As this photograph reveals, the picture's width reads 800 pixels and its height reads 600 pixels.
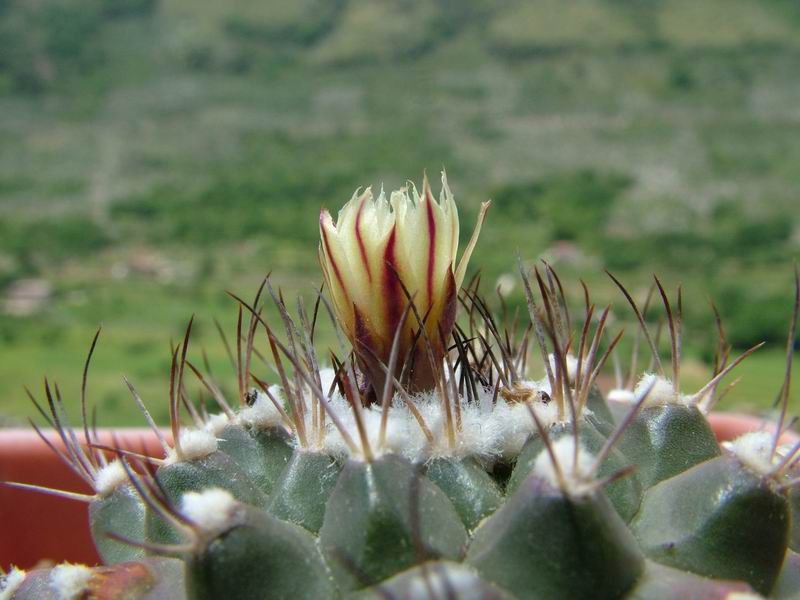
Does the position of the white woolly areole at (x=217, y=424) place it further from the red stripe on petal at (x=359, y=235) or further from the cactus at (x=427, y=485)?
the red stripe on petal at (x=359, y=235)

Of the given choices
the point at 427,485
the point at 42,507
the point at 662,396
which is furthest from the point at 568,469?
the point at 42,507

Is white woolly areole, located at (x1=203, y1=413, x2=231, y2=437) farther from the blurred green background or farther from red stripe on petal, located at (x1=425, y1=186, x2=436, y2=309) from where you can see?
the blurred green background

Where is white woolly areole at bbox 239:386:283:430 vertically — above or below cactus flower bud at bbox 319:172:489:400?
below

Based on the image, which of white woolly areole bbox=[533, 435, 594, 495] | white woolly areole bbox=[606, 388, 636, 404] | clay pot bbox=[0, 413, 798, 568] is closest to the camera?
white woolly areole bbox=[533, 435, 594, 495]

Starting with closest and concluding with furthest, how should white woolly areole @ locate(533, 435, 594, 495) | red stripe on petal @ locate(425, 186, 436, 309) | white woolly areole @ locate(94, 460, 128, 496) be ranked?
white woolly areole @ locate(533, 435, 594, 495)
red stripe on petal @ locate(425, 186, 436, 309)
white woolly areole @ locate(94, 460, 128, 496)

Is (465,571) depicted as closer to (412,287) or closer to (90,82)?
(412,287)

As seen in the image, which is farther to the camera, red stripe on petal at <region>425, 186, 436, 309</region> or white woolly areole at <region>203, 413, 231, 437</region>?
white woolly areole at <region>203, 413, 231, 437</region>

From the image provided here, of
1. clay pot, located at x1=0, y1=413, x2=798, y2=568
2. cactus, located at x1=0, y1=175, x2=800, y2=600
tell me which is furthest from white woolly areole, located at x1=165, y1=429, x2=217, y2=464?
clay pot, located at x1=0, y1=413, x2=798, y2=568

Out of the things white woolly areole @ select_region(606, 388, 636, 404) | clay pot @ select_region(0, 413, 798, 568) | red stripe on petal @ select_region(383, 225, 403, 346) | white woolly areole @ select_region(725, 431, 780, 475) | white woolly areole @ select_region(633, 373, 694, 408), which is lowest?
clay pot @ select_region(0, 413, 798, 568)
